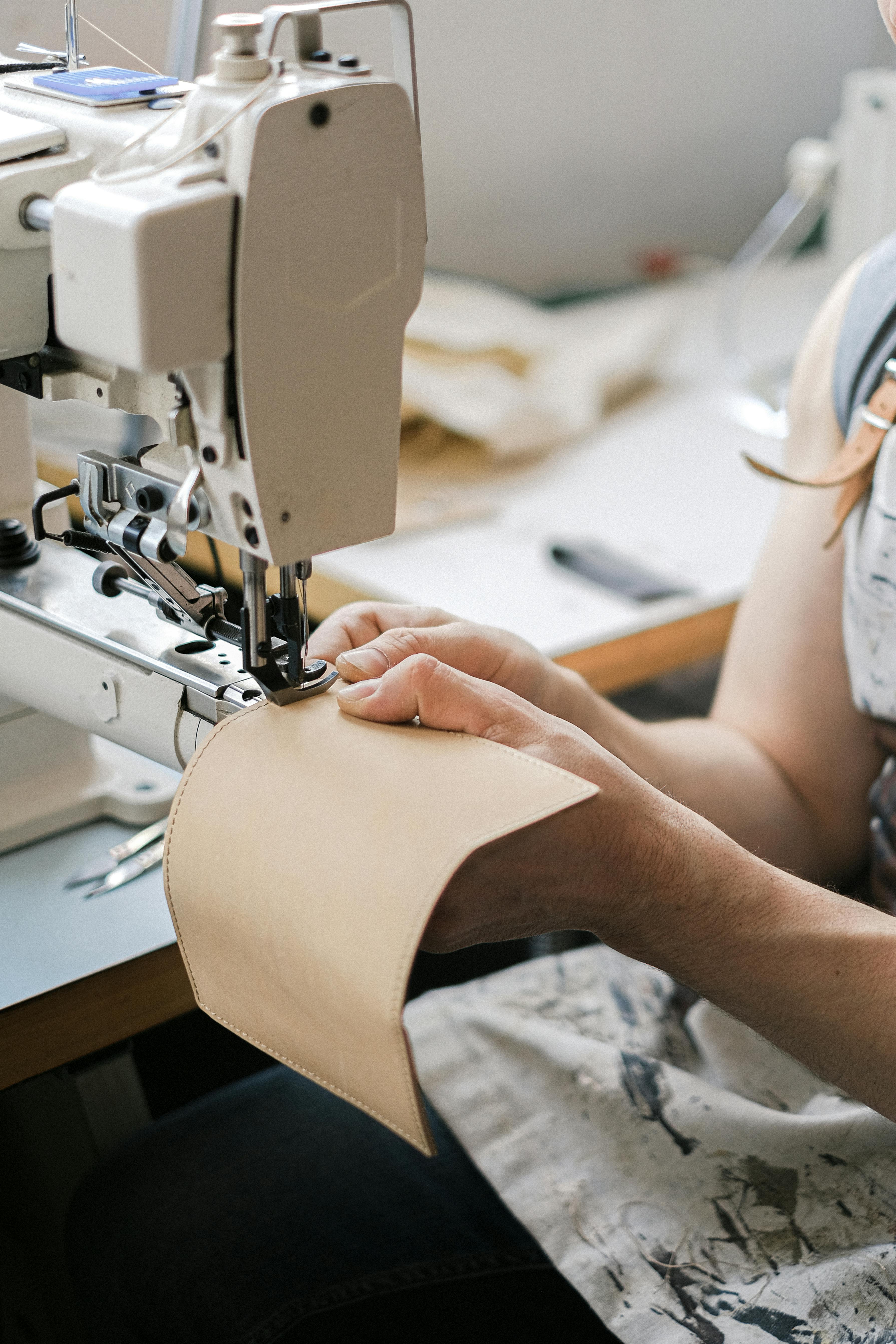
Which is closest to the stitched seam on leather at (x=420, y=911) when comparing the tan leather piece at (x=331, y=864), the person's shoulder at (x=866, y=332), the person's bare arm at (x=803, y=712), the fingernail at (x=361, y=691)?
the tan leather piece at (x=331, y=864)

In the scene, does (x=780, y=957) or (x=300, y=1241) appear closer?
(x=780, y=957)

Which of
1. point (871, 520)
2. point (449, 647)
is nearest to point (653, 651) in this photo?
point (871, 520)

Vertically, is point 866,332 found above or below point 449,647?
above

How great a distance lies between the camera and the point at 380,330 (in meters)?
0.69

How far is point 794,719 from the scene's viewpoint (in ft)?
3.77

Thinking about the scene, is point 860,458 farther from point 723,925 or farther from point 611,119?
point 611,119

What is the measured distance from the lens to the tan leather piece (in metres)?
0.61

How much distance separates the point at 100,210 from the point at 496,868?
0.38 m

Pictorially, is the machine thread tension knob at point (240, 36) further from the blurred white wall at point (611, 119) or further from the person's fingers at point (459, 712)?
the blurred white wall at point (611, 119)

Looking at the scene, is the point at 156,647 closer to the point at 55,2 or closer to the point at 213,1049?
the point at 55,2

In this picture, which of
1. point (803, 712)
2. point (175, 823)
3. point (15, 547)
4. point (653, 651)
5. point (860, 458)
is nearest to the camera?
point (175, 823)

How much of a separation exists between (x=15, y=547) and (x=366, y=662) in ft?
1.03

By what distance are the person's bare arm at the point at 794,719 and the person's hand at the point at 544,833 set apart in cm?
29

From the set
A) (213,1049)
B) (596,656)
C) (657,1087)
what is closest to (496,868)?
(657,1087)
